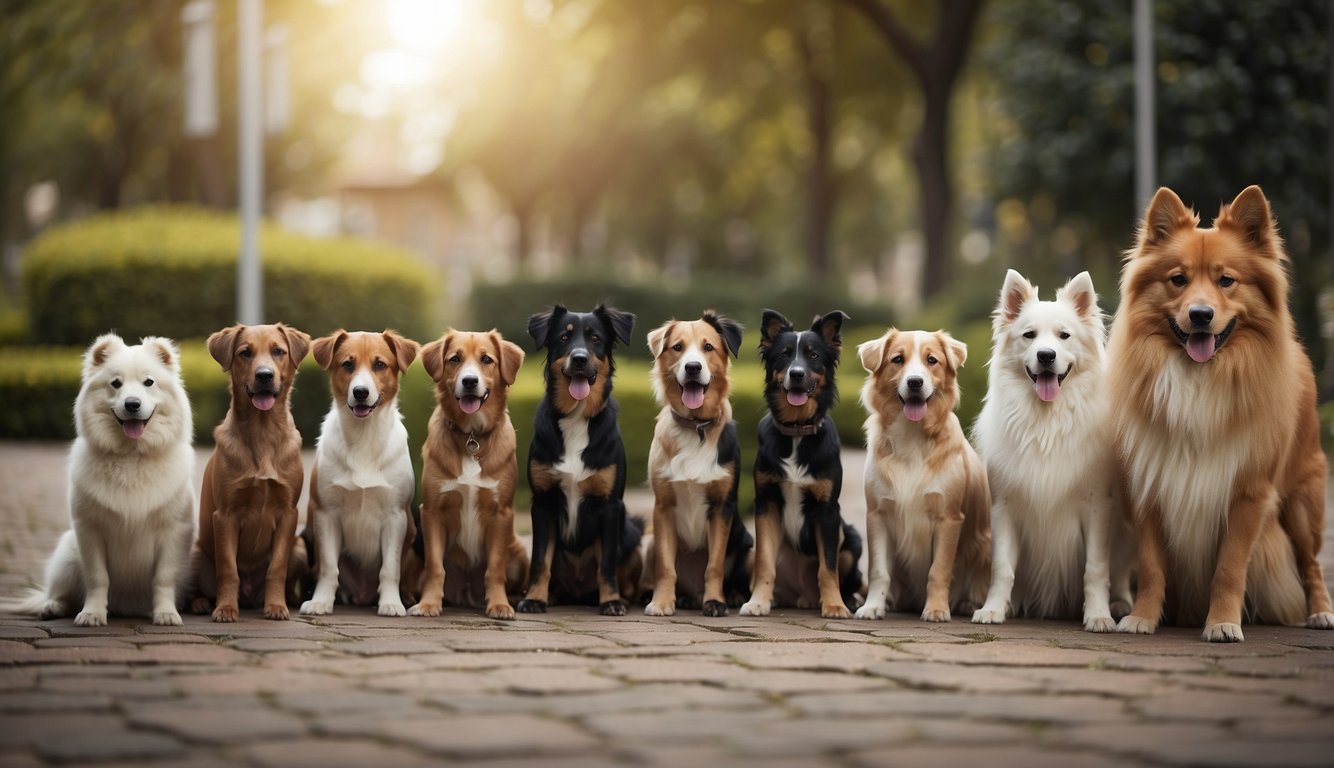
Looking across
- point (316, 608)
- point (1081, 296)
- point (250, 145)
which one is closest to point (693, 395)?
point (1081, 296)

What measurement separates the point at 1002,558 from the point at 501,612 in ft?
8.09

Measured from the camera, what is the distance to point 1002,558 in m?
6.50

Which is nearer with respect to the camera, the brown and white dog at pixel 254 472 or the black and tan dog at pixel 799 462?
the brown and white dog at pixel 254 472

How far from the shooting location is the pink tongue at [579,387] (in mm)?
6652

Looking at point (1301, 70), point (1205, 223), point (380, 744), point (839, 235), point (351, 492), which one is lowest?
point (380, 744)

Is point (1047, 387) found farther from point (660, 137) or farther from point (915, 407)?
point (660, 137)

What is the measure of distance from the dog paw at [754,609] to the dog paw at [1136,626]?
168 centimetres

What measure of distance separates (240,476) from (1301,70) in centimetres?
1758

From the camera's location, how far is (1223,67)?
62.4ft

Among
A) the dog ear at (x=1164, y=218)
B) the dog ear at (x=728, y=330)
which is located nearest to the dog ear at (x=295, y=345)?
the dog ear at (x=728, y=330)

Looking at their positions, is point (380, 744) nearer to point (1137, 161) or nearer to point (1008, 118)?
point (1137, 161)

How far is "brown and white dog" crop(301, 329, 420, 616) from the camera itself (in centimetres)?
655

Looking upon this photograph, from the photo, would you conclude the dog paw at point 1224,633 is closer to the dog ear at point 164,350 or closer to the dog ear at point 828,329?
the dog ear at point 828,329

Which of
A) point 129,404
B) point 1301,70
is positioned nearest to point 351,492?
point 129,404
